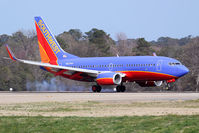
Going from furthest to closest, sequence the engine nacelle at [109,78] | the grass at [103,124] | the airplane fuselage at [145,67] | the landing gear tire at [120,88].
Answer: the landing gear tire at [120,88], the engine nacelle at [109,78], the airplane fuselage at [145,67], the grass at [103,124]

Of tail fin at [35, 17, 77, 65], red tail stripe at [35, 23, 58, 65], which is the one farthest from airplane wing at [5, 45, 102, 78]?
tail fin at [35, 17, 77, 65]

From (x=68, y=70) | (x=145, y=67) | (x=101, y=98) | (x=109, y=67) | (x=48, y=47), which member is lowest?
(x=101, y=98)

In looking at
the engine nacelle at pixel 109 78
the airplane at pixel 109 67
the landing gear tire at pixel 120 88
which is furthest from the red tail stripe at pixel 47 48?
the landing gear tire at pixel 120 88

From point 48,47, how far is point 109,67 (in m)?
10.2

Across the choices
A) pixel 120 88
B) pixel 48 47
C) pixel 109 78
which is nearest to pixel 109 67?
pixel 120 88

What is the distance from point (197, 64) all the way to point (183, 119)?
189 feet

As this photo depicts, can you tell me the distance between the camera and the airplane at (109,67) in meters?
49.2

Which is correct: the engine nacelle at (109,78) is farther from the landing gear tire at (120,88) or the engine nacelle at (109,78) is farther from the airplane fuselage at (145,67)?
the landing gear tire at (120,88)

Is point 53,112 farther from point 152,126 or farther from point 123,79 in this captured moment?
point 123,79

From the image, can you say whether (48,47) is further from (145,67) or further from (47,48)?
(145,67)

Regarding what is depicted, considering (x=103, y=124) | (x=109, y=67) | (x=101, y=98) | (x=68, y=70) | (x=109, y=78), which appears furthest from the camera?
(x=68, y=70)

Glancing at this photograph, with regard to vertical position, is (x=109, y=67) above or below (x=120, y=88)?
above

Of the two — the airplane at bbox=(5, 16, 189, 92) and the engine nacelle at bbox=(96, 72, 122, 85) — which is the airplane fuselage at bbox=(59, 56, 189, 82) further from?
the engine nacelle at bbox=(96, 72, 122, 85)

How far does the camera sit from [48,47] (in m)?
59.6
